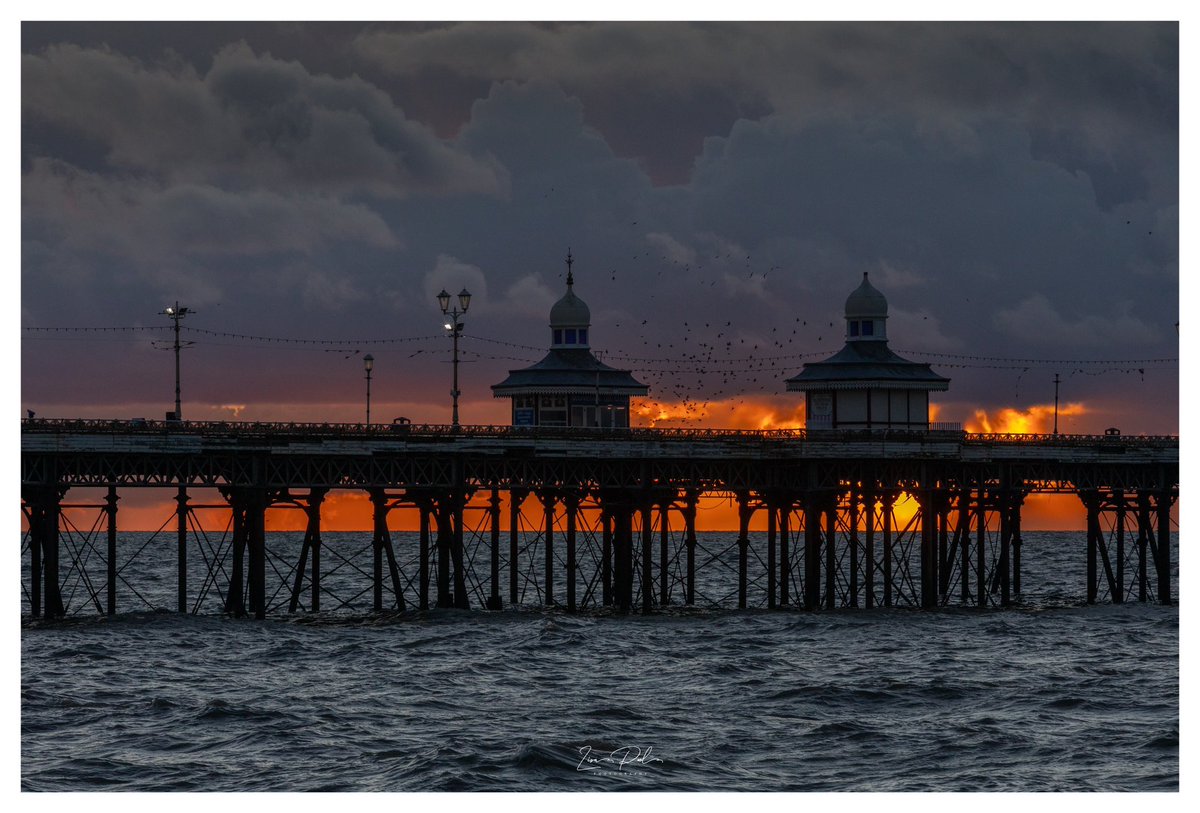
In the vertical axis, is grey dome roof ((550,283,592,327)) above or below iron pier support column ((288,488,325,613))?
above

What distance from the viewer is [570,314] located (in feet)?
328

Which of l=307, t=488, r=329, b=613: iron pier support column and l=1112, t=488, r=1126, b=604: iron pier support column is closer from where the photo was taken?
l=307, t=488, r=329, b=613: iron pier support column

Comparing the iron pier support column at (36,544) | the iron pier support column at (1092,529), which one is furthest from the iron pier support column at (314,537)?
the iron pier support column at (1092,529)

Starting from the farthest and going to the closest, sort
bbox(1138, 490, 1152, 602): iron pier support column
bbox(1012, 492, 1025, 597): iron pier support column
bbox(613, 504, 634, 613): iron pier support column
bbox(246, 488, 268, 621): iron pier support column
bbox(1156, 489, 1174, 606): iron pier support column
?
bbox(1138, 490, 1152, 602): iron pier support column → bbox(1012, 492, 1025, 597): iron pier support column → bbox(1156, 489, 1174, 606): iron pier support column → bbox(613, 504, 634, 613): iron pier support column → bbox(246, 488, 268, 621): iron pier support column

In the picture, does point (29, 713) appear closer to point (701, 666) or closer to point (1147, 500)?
point (701, 666)

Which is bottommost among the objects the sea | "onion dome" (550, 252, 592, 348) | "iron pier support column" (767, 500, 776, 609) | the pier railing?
the sea

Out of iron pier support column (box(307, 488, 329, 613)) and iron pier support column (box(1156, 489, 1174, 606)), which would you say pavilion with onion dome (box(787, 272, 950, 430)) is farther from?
iron pier support column (box(307, 488, 329, 613))

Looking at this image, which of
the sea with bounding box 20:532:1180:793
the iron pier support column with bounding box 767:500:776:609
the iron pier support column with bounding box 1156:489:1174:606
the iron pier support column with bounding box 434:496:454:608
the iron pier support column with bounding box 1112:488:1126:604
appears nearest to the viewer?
the sea with bounding box 20:532:1180:793

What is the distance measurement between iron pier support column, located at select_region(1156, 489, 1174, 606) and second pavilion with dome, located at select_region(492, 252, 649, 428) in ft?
84.8

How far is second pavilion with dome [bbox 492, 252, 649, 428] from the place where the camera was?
310 feet

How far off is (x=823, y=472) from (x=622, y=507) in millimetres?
8990

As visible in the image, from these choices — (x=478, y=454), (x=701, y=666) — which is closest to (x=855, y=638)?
(x=701, y=666)

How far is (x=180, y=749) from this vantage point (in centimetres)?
4772

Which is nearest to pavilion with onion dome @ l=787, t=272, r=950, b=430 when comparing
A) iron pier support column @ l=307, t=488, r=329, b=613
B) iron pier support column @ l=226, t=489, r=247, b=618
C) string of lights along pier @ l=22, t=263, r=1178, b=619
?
string of lights along pier @ l=22, t=263, r=1178, b=619
